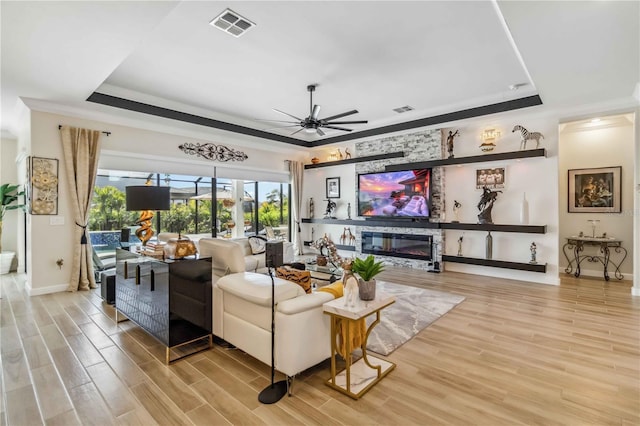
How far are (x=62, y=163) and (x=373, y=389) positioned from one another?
18.9 ft

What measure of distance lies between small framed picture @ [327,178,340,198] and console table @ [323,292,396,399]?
20.6 ft

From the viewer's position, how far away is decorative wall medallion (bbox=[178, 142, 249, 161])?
21.6ft

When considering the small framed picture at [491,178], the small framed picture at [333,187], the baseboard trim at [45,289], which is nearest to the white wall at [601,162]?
the small framed picture at [491,178]

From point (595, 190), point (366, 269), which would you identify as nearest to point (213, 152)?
point (366, 269)

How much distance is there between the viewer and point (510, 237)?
5.88 m

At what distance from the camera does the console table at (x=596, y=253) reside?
575 cm

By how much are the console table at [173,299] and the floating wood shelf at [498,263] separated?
16.9ft

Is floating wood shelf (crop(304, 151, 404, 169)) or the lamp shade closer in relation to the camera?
the lamp shade

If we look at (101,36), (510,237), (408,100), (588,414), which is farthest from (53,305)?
(510,237)

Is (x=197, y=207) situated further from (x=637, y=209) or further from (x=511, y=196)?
(x=637, y=209)

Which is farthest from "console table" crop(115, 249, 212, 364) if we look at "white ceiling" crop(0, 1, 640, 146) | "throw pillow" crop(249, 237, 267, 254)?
"throw pillow" crop(249, 237, 267, 254)

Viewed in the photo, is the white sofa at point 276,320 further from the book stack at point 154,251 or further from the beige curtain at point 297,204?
the beige curtain at point 297,204

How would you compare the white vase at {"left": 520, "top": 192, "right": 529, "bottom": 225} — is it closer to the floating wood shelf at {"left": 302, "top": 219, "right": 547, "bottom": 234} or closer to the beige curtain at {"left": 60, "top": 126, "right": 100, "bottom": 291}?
the floating wood shelf at {"left": 302, "top": 219, "right": 547, "bottom": 234}

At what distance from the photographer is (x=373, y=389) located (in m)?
2.33
